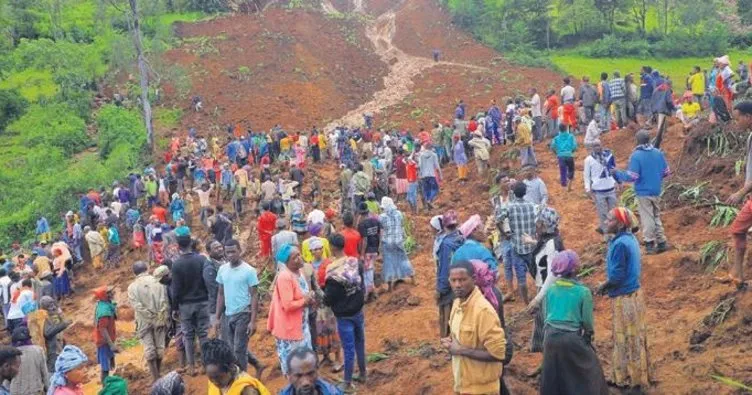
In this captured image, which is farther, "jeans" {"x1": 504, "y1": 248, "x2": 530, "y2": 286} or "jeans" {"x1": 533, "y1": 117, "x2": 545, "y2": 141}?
"jeans" {"x1": 533, "y1": 117, "x2": 545, "y2": 141}

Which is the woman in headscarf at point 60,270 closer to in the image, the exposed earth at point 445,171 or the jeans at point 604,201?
the exposed earth at point 445,171

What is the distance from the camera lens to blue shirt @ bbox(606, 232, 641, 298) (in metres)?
5.97

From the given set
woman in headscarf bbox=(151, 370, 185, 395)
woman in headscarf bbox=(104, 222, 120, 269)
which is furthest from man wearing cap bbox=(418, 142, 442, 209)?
woman in headscarf bbox=(151, 370, 185, 395)

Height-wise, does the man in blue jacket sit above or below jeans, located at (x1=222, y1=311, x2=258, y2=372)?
above

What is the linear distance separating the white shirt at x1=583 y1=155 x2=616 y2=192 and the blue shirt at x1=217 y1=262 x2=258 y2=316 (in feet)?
16.3

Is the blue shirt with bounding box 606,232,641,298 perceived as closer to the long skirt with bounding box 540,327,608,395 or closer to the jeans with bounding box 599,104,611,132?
the long skirt with bounding box 540,327,608,395

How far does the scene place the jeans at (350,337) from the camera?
22.7 feet

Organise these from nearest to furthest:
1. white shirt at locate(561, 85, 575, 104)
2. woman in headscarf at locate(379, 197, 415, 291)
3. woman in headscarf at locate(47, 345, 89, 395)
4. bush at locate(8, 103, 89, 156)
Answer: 1. woman in headscarf at locate(47, 345, 89, 395)
2. woman in headscarf at locate(379, 197, 415, 291)
3. white shirt at locate(561, 85, 575, 104)
4. bush at locate(8, 103, 89, 156)

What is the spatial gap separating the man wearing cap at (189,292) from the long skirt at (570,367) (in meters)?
4.17

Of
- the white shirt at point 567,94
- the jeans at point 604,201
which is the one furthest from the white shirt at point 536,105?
the jeans at point 604,201

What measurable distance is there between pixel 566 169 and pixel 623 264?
855 centimetres

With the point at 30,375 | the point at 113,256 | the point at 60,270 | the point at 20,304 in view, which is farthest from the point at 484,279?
the point at 113,256

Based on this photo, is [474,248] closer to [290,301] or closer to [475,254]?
[475,254]

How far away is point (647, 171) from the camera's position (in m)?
8.90
